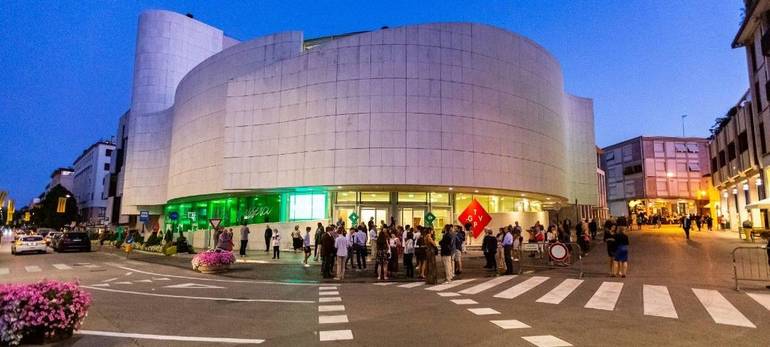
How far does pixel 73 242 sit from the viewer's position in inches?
1341

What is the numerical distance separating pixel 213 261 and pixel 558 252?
49.0ft

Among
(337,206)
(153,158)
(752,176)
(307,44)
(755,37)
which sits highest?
(307,44)

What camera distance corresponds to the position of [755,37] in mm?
32531

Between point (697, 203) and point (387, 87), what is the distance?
2870 inches

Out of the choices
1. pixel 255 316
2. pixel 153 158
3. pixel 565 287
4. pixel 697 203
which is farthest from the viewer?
pixel 697 203

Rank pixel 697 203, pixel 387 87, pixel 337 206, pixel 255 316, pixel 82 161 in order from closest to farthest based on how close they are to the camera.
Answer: pixel 255 316, pixel 387 87, pixel 337 206, pixel 697 203, pixel 82 161

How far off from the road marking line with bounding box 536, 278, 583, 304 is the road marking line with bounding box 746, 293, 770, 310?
13.4ft

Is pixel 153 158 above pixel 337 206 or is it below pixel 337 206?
above

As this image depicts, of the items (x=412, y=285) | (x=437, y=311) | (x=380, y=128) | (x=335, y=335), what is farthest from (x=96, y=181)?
(x=335, y=335)

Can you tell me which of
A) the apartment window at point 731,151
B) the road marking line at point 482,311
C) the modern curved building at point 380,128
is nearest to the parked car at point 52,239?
the modern curved building at point 380,128

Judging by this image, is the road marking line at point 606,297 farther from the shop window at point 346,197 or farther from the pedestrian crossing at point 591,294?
the shop window at point 346,197

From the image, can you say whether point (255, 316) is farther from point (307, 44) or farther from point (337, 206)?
point (307, 44)

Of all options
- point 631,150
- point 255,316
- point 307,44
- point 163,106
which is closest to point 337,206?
point 307,44

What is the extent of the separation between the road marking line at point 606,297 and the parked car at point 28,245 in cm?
3755
